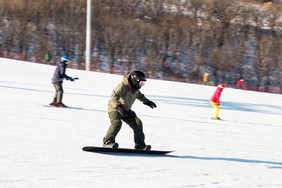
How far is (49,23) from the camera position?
44.1m

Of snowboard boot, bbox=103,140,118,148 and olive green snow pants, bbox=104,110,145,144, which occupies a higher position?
olive green snow pants, bbox=104,110,145,144

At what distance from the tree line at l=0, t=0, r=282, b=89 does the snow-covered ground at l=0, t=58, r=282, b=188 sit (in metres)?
24.9

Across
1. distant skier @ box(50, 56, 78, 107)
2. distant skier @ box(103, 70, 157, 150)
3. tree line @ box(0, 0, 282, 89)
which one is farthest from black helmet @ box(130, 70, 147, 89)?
tree line @ box(0, 0, 282, 89)

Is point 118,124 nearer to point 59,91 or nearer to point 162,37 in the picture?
point 59,91

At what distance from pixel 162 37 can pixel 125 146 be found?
121ft

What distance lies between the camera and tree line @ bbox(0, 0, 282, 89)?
1665 inches

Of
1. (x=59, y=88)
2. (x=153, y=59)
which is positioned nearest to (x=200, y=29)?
(x=153, y=59)

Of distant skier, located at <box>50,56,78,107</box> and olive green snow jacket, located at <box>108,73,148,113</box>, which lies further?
distant skier, located at <box>50,56,78,107</box>

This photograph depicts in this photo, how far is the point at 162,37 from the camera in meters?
44.4

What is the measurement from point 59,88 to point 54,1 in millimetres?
33685

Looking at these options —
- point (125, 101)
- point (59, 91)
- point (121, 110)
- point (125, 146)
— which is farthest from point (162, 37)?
point (121, 110)

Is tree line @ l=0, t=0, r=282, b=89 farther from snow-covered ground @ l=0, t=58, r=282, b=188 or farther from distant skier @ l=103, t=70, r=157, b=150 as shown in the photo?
distant skier @ l=103, t=70, r=157, b=150

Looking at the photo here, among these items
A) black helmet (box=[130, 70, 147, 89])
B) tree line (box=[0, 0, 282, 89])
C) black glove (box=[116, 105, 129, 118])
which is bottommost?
black glove (box=[116, 105, 129, 118])

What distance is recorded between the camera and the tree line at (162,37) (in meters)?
42.3
